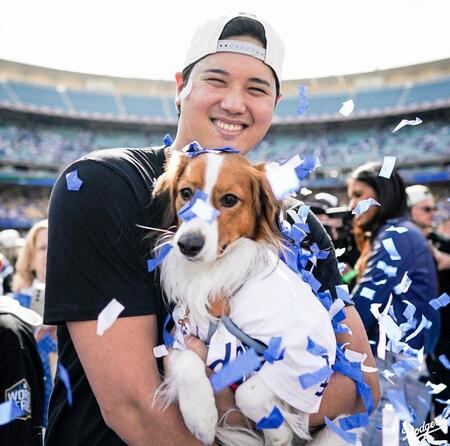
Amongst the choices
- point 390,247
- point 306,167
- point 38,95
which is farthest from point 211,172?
point 38,95

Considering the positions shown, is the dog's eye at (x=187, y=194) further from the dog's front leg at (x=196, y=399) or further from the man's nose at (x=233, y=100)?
the dog's front leg at (x=196, y=399)

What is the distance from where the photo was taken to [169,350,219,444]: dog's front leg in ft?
Answer: 5.19

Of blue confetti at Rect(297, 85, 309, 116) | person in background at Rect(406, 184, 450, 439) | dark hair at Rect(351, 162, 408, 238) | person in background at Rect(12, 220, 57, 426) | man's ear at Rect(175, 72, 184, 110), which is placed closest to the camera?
blue confetti at Rect(297, 85, 309, 116)

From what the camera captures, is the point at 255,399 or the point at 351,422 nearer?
the point at 255,399

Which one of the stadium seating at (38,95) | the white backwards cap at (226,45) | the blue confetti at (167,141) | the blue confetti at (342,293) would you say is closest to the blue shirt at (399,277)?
the blue confetti at (342,293)

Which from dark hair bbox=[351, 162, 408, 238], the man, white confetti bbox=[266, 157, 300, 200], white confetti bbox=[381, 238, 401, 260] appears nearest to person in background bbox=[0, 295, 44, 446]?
the man

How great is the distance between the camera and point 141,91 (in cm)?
3781

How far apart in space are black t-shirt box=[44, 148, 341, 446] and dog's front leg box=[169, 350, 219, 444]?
0.22m

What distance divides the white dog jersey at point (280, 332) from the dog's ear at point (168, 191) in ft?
1.10

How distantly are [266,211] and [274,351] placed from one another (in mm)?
600

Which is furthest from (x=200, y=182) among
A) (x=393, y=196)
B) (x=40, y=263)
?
(x=40, y=263)

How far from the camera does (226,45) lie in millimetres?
2109

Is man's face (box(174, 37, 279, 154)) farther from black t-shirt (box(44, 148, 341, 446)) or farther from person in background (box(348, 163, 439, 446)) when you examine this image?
person in background (box(348, 163, 439, 446))

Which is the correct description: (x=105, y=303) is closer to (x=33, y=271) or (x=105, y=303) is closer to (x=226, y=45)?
(x=226, y=45)
